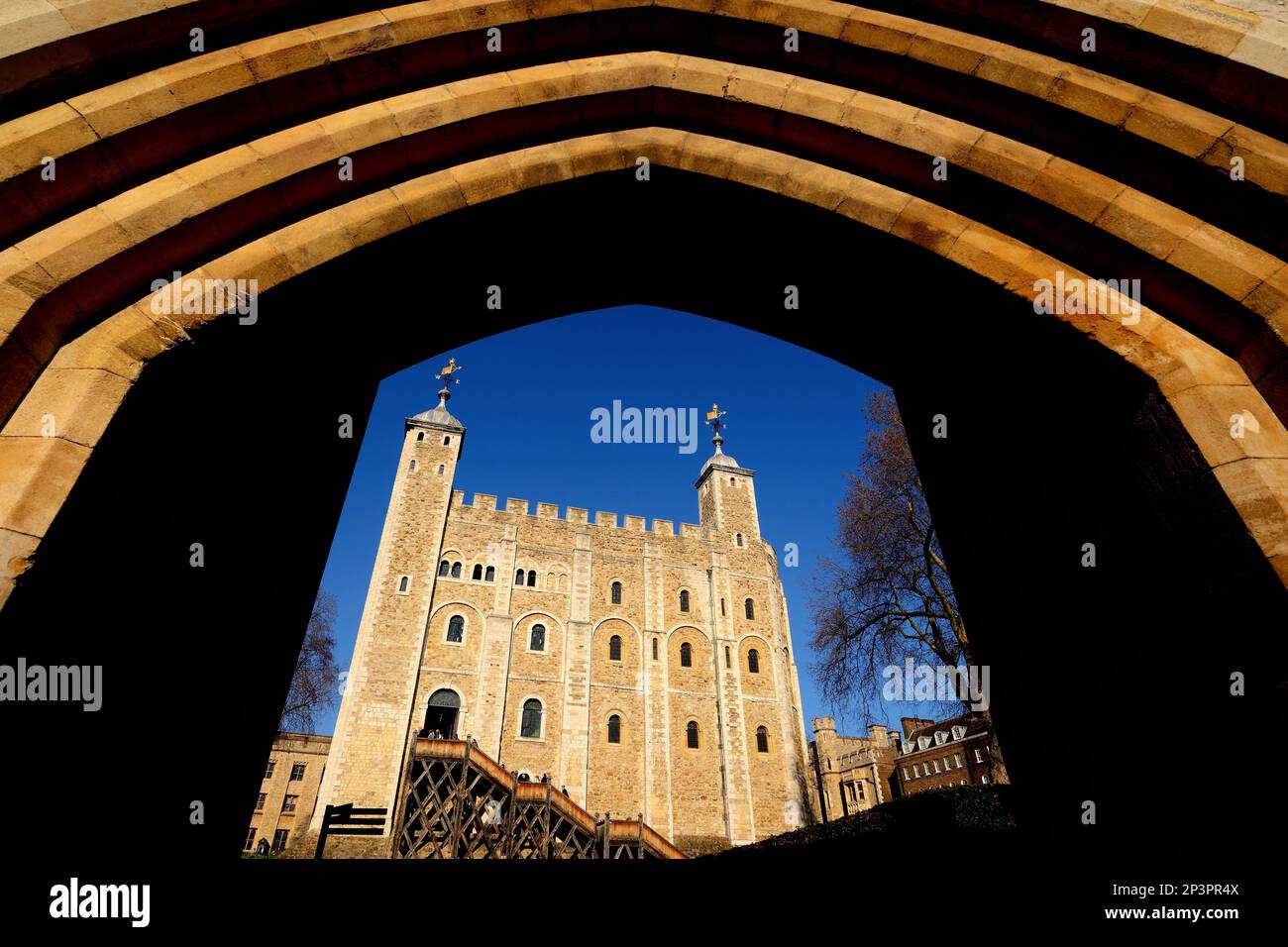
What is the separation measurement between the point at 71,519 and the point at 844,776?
5350cm

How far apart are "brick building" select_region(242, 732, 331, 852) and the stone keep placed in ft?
50.7

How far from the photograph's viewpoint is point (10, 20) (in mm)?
2436

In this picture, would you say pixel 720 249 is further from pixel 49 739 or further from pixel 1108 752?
pixel 49 739

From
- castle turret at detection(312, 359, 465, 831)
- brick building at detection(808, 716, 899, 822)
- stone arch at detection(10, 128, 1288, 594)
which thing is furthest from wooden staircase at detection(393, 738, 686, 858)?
brick building at detection(808, 716, 899, 822)

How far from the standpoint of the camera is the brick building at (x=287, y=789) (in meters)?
35.3

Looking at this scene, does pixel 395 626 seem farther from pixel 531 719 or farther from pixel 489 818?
pixel 489 818

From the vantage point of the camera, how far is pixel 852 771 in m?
46.2

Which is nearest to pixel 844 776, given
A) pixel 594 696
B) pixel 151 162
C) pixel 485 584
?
pixel 594 696

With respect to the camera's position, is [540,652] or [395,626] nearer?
[395,626]

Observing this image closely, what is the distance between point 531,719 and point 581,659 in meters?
3.67

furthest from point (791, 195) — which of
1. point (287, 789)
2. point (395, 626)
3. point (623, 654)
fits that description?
point (287, 789)

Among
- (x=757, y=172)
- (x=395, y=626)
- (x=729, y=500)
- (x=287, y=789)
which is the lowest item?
(x=287, y=789)

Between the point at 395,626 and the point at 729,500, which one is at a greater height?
the point at 729,500

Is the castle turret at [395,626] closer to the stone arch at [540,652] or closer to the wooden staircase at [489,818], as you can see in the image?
the stone arch at [540,652]
